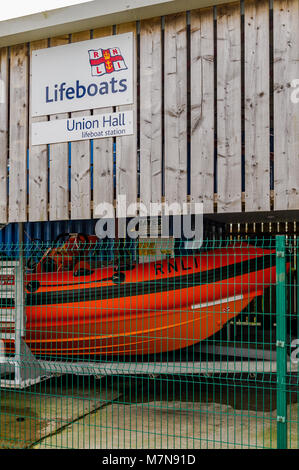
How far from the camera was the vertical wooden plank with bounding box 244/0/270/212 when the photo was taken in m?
5.33

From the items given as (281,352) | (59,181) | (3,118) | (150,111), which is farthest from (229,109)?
(3,118)

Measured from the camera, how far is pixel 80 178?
6113mm

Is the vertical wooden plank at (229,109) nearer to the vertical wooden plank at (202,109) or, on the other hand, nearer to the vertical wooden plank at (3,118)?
the vertical wooden plank at (202,109)

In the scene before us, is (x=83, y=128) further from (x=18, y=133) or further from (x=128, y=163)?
(x=18, y=133)

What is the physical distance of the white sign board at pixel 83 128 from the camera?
596 cm

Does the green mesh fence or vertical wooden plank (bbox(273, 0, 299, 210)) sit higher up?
vertical wooden plank (bbox(273, 0, 299, 210))

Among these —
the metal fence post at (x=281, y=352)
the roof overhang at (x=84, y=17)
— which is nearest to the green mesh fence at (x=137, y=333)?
the metal fence post at (x=281, y=352)

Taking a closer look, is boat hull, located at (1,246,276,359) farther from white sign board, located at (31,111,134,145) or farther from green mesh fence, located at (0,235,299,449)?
white sign board, located at (31,111,134,145)

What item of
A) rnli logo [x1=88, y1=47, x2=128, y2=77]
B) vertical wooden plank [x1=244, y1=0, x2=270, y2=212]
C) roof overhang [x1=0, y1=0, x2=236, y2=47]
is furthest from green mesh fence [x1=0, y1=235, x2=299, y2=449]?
roof overhang [x1=0, y1=0, x2=236, y2=47]

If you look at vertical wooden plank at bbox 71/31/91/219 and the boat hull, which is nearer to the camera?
vertical wooden plank at bbox 71/31/91/219

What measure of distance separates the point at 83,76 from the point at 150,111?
100cm

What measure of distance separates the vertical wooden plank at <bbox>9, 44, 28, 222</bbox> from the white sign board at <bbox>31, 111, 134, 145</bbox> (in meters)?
0.23

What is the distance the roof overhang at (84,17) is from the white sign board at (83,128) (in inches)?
43.8
